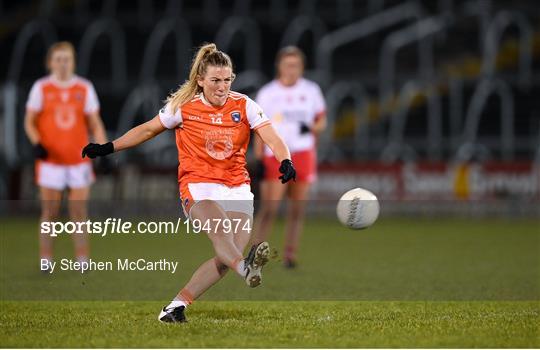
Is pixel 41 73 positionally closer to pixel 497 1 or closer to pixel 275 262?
pixel 497 1

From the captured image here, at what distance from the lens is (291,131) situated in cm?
1202

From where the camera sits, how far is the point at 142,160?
64.0 ft

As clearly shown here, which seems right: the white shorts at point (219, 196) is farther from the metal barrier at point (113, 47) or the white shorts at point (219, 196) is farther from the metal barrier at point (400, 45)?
the metal barrier at point (113, 47)

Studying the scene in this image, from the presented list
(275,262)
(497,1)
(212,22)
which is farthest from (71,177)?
(497,1)

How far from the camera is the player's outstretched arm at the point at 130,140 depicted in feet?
23.8

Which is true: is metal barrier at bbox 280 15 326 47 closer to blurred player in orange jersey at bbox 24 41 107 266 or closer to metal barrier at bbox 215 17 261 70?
metal barrier at bbox 215 17 261 70

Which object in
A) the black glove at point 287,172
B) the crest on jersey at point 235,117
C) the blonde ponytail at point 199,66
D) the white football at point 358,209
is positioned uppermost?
the blonde ponytail at point 199,66

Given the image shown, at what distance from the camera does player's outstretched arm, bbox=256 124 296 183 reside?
687 cm

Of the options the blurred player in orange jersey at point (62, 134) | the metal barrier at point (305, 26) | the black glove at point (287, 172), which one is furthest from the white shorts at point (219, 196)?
the metal barrier at point (305, 26)

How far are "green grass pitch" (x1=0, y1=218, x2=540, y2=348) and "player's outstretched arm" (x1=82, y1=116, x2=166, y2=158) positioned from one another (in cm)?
113

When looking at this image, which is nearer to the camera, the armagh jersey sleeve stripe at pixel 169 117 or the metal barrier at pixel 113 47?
the armagh jersey sleeve stripe at pixel 169 117

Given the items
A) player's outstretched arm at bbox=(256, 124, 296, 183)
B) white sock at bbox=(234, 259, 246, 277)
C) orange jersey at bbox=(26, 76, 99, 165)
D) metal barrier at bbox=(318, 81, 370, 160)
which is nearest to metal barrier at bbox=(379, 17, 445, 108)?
metal barrier at bbox=(318, 81, 370, 160)
